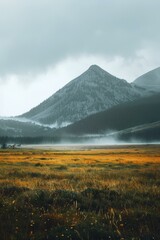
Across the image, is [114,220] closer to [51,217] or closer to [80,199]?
[51,217]

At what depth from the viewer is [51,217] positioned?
12758mm

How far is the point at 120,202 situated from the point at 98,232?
5936 mm

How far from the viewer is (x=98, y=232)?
10758mm

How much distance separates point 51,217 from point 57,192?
501 cm

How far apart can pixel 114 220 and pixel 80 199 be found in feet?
13.8

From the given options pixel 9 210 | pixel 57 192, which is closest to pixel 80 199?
pixel 57 192

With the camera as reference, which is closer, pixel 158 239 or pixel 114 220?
pixel 158 239

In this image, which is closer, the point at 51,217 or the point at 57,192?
the point at 51,217

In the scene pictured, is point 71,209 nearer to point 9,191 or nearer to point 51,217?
point 51,217

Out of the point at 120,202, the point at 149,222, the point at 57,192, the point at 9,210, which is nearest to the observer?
the point at 149,222

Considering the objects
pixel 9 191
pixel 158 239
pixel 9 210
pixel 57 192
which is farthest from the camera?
pixel 9 191

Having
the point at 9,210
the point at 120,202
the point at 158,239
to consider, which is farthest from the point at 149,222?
the point at 9,210

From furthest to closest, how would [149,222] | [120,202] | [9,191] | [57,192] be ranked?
[9,191]
[57,192]
[120,202]
[149,222]

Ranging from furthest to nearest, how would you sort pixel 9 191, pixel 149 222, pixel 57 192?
pixel 9 191 < pixel 57 192 < pixel 149 222
